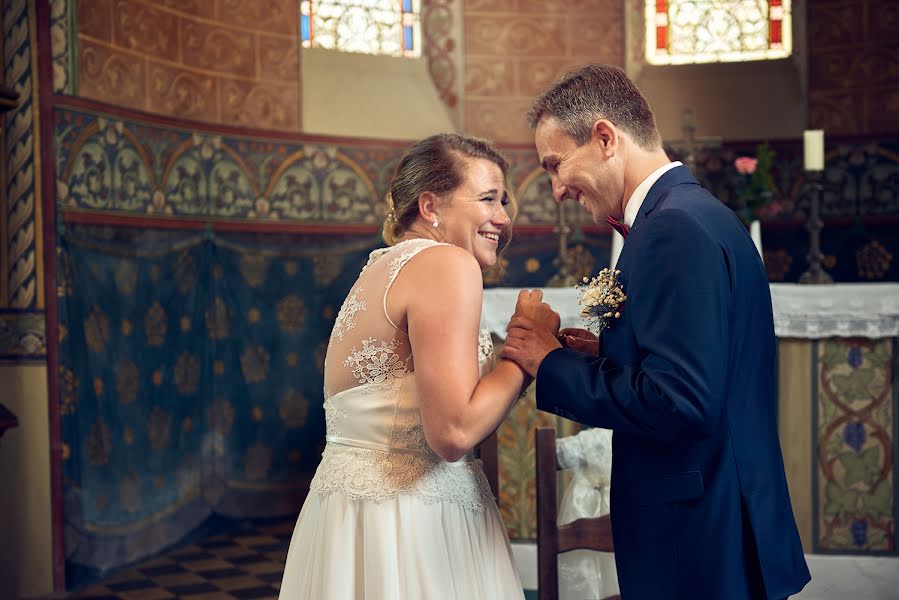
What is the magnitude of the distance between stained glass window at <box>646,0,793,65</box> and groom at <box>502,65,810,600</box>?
5.74 meters

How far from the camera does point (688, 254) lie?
1736 millimetres

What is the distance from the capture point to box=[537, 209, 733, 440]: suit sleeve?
1.70m

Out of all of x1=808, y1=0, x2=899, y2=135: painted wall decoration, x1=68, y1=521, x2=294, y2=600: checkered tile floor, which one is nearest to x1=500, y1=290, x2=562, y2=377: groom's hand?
x1=68, y1=521, x2=294, y2=600: checkered tile floor

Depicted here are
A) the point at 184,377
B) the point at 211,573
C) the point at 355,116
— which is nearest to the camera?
the point at 211,573

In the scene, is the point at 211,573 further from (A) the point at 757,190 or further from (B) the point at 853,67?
(B) the point at 853,67

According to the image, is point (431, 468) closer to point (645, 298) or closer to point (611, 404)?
point (611, 404)

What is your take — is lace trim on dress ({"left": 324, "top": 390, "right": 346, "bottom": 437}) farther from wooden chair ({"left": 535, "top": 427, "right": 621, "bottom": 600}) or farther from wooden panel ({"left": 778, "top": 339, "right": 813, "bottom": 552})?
wooden panel ({"left": 778, "top": 339, "right": 813, "bottom": 552})

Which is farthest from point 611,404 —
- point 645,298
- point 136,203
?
point 136,203

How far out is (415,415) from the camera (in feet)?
6.83

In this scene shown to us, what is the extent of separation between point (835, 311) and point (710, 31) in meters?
3.67

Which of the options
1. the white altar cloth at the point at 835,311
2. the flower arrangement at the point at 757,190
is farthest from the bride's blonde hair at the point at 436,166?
the flower arrangement at the point at 757,190

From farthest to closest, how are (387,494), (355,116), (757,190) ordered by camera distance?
(355,116) → (757,190) → (387,494)

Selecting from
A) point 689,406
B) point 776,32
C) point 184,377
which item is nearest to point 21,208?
point 184,377

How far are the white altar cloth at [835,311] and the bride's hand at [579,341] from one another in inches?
90.1
